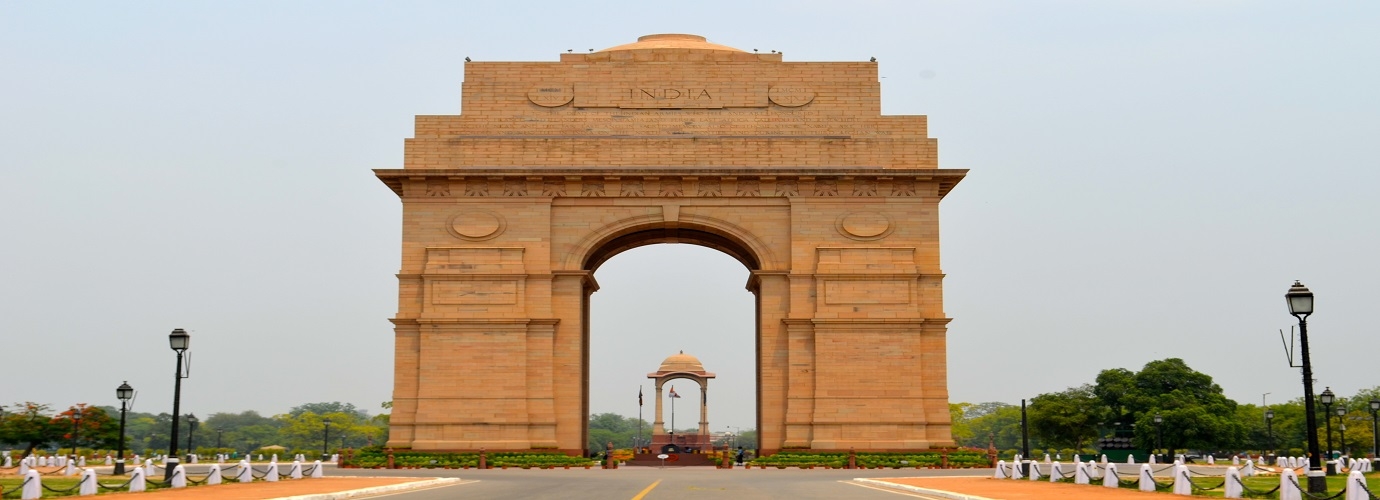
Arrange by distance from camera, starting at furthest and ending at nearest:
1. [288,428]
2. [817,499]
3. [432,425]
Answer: [288,428], [432,425], [817,499]

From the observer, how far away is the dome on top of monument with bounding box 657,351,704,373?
282 feet

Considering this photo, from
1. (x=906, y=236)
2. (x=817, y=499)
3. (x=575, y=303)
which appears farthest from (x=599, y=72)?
(x=817, y=499)

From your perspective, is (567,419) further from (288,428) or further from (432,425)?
(288,428)

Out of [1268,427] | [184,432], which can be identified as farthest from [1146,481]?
[184,432]

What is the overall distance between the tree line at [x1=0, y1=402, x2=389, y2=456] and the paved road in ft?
56.9

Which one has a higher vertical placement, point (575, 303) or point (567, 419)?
point (575, 303)

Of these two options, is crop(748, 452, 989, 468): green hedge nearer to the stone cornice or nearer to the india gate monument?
the india gate monument

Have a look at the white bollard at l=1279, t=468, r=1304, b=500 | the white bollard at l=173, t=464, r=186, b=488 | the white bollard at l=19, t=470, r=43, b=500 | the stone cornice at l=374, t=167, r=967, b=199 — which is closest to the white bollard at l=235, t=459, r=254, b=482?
the white bollard at l=173, t=464, r=186, b=488

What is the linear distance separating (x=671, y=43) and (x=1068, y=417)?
3887 centimetres

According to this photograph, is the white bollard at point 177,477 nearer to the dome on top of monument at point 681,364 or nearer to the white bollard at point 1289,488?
the white bollard at point 1289,488

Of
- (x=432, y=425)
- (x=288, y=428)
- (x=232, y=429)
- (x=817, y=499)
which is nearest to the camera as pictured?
(x=817, y=499)

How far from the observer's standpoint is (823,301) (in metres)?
45.0

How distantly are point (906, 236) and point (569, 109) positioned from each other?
1149cm

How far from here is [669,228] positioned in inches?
1869
